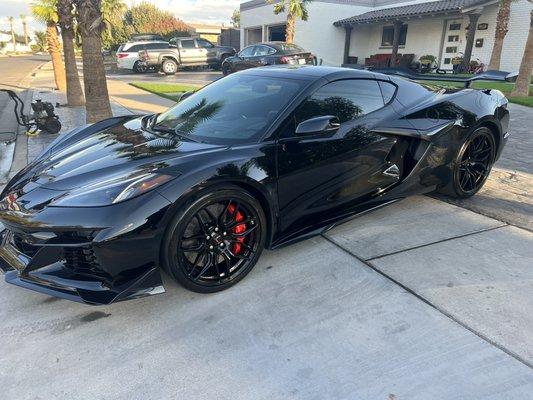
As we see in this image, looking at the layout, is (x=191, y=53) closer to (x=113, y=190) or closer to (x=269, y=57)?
(x=269, y=57)

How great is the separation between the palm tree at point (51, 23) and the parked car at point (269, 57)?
6331 mm

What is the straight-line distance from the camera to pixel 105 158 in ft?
9.78

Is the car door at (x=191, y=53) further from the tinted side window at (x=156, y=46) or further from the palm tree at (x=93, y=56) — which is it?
the palm tree at (x=93, y=56)

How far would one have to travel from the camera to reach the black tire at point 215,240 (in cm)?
261

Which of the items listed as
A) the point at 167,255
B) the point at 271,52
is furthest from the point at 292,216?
the point at 271,52

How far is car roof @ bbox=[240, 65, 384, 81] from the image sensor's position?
3.47 meters

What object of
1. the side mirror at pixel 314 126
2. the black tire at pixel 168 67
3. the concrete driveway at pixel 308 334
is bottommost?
the concrete driveway at pixel 308 334

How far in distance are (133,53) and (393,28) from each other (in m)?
14.8

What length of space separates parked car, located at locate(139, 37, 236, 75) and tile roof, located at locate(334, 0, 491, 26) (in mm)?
7634

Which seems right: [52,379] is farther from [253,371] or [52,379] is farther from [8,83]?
[8,83]

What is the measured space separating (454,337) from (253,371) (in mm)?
1162

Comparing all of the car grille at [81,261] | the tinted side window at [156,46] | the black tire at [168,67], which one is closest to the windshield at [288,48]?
the black tire at [168,67]

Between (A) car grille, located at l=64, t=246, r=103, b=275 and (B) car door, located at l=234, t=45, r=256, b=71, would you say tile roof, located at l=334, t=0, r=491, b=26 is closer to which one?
(B) car door, located at l=234, t=45, r=256, b=71

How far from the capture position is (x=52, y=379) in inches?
86.4
